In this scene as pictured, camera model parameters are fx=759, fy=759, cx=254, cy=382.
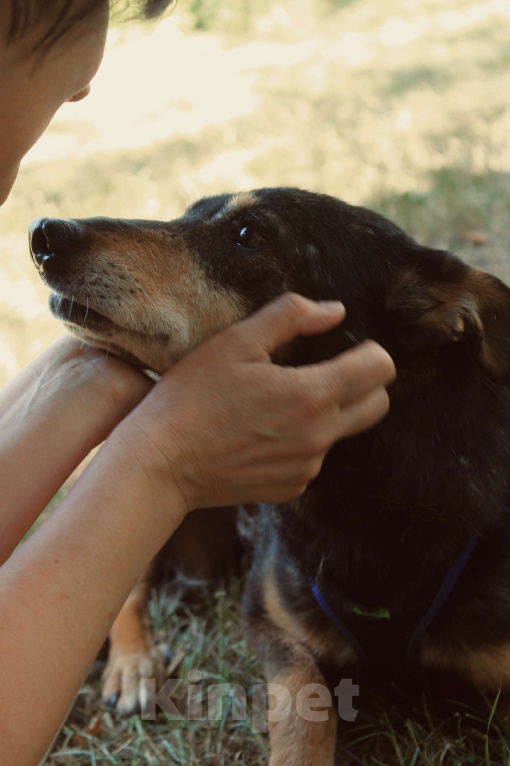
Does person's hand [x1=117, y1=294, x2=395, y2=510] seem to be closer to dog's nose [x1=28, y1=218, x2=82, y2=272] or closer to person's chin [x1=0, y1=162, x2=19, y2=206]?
dog's nose [x1=28, y1=218, x2=82, y2=272]

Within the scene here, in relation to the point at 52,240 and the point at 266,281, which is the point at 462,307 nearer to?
the point at 266,281

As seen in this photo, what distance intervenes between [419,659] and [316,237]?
1077mm

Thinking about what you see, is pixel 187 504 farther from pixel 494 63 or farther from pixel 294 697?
pixel 494 63

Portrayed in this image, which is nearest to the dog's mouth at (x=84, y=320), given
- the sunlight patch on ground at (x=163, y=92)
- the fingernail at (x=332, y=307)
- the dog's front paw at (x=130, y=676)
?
the fingernail at (x=332, y=307)

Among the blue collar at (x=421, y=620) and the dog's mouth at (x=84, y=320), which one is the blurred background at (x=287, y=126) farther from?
the blue collar at (x=421, y=620)

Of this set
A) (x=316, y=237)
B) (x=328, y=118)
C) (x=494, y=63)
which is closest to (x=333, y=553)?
(x=316, y=237)

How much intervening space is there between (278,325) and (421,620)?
86cm

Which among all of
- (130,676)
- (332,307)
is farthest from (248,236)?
(130,676)

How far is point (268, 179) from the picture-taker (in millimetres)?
5820

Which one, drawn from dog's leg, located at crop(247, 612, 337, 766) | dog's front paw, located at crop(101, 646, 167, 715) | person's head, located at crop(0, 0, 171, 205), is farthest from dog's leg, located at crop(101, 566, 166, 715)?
person's head, located at crop(0, 0, 171, 205)

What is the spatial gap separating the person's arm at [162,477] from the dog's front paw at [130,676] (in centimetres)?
103

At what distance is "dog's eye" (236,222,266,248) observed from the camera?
1888 millimetres

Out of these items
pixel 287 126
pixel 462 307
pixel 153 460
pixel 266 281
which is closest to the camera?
pixel 153 460

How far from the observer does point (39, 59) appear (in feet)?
4.60
